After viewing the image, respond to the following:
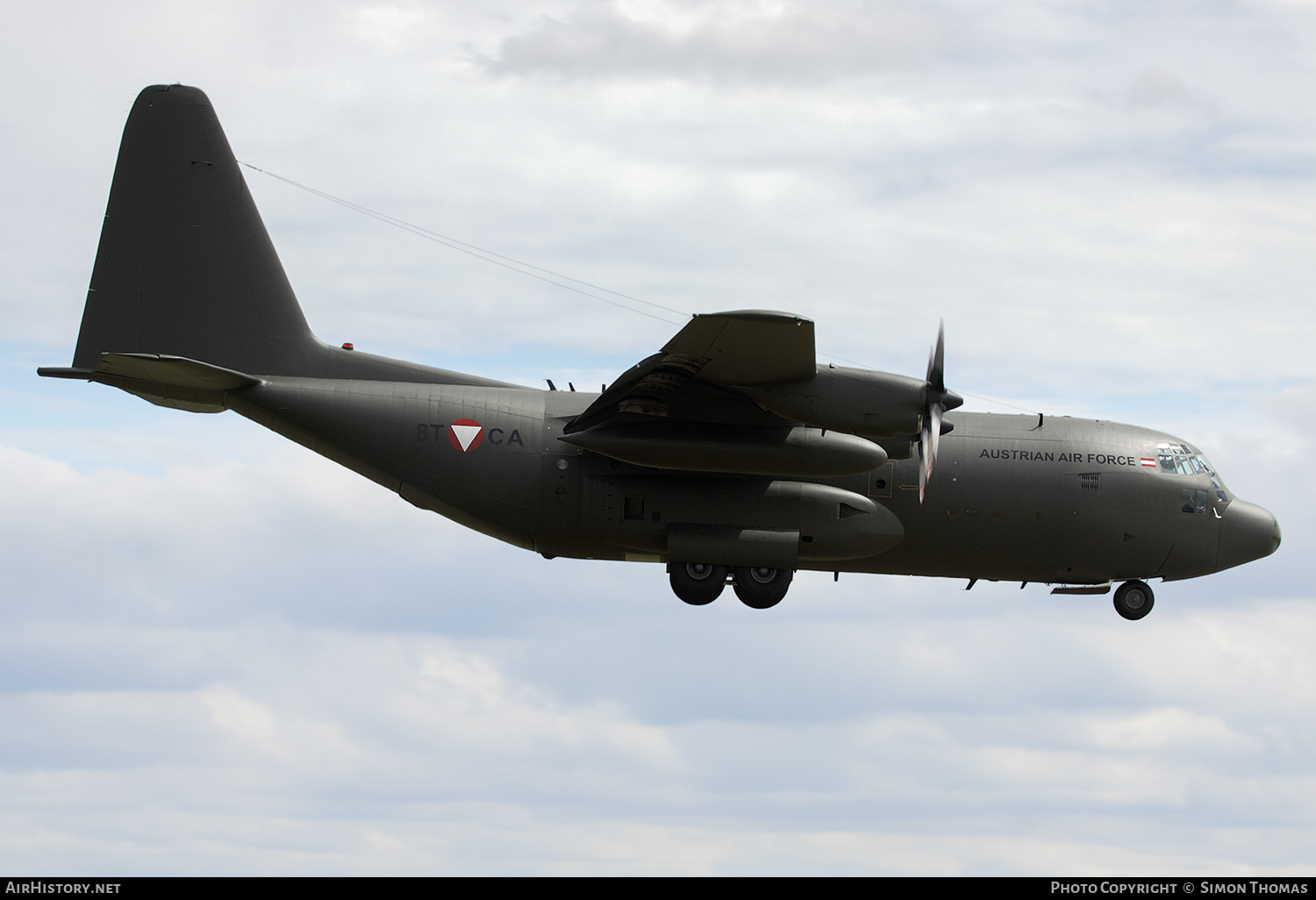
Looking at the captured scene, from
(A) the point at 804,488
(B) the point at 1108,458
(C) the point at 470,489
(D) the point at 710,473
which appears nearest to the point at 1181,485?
(B) the point at 1108,458

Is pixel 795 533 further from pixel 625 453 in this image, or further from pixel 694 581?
pixel 625 453

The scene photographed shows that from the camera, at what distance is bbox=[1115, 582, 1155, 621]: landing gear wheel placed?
2570cm

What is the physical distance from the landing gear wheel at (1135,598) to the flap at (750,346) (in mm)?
8696

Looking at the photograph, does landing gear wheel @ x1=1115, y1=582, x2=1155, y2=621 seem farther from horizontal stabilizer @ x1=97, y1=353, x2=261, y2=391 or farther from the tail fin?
horizontal stabilizer @ x1=97, y1=353, x2=261, y2=391

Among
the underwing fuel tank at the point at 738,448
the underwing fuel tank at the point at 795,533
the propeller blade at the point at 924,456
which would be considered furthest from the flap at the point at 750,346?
the underwing fuel tank at the point at 795,533

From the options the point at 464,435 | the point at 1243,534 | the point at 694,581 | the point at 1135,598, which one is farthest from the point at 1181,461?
the point at 464,435

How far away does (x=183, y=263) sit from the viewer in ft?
81.7

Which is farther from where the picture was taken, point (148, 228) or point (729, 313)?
point (148, 228)

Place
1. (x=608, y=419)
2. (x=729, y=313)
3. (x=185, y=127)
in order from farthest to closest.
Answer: (x=185, y=127) → (x=608, y=419) → (x=729, y=313)

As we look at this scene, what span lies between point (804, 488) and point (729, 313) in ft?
18.1

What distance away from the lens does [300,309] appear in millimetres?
25562

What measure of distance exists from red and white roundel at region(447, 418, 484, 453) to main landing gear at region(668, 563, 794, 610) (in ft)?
13.7

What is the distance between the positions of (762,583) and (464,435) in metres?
6.01

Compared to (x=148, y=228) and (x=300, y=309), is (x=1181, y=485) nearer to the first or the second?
(x=300, y=309)
